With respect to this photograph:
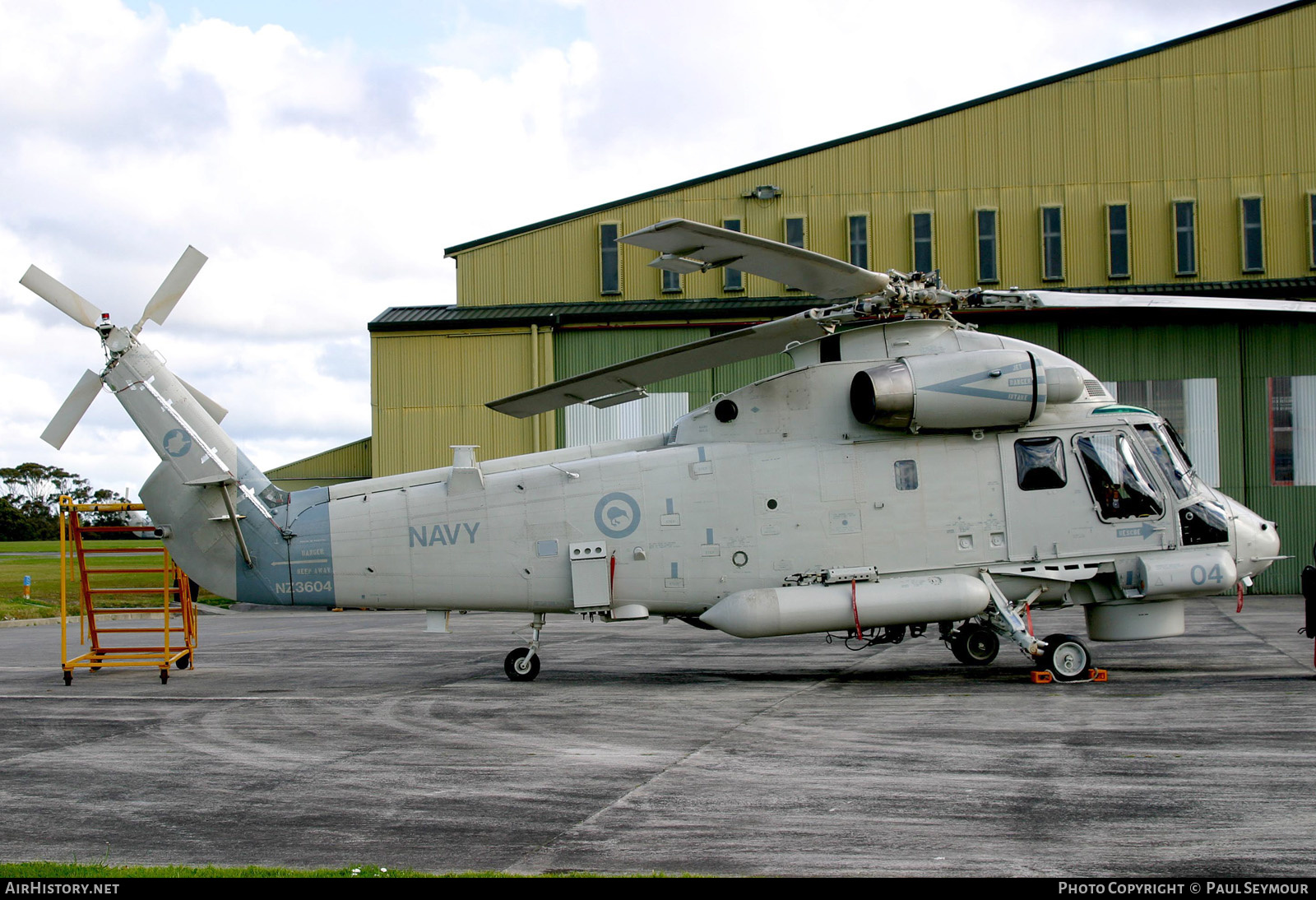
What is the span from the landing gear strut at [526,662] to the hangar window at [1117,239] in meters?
20.6

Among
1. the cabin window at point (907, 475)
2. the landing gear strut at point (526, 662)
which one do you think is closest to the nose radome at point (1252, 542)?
the cabin window at point (907, 475)

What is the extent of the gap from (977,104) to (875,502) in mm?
19098

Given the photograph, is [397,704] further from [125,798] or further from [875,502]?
Result: [875,502]

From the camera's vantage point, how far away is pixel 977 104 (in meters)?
27.5

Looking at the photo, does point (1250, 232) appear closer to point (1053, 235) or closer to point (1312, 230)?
point (1312, 230)

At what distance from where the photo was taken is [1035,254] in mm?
27469

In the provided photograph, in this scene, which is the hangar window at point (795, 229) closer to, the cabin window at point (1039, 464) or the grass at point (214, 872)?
the cabin window at point (1039, 464)

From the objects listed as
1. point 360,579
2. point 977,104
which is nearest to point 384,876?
point 360,579

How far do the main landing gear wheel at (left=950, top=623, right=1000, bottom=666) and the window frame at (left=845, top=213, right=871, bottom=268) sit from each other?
1596cm

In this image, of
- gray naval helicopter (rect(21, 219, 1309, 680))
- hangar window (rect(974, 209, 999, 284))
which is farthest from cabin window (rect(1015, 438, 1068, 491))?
hangar window (rect(974, 209, 999, 284))

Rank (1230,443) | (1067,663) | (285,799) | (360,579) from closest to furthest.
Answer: (285,799) → (1067,663) → (360,579) → (1230,443)

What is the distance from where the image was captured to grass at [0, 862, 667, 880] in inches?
214

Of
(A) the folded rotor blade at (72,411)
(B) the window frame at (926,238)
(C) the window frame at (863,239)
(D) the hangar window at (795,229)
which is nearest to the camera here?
(A) the folded rotor blade at (72,411)

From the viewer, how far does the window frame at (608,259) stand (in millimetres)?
28906
